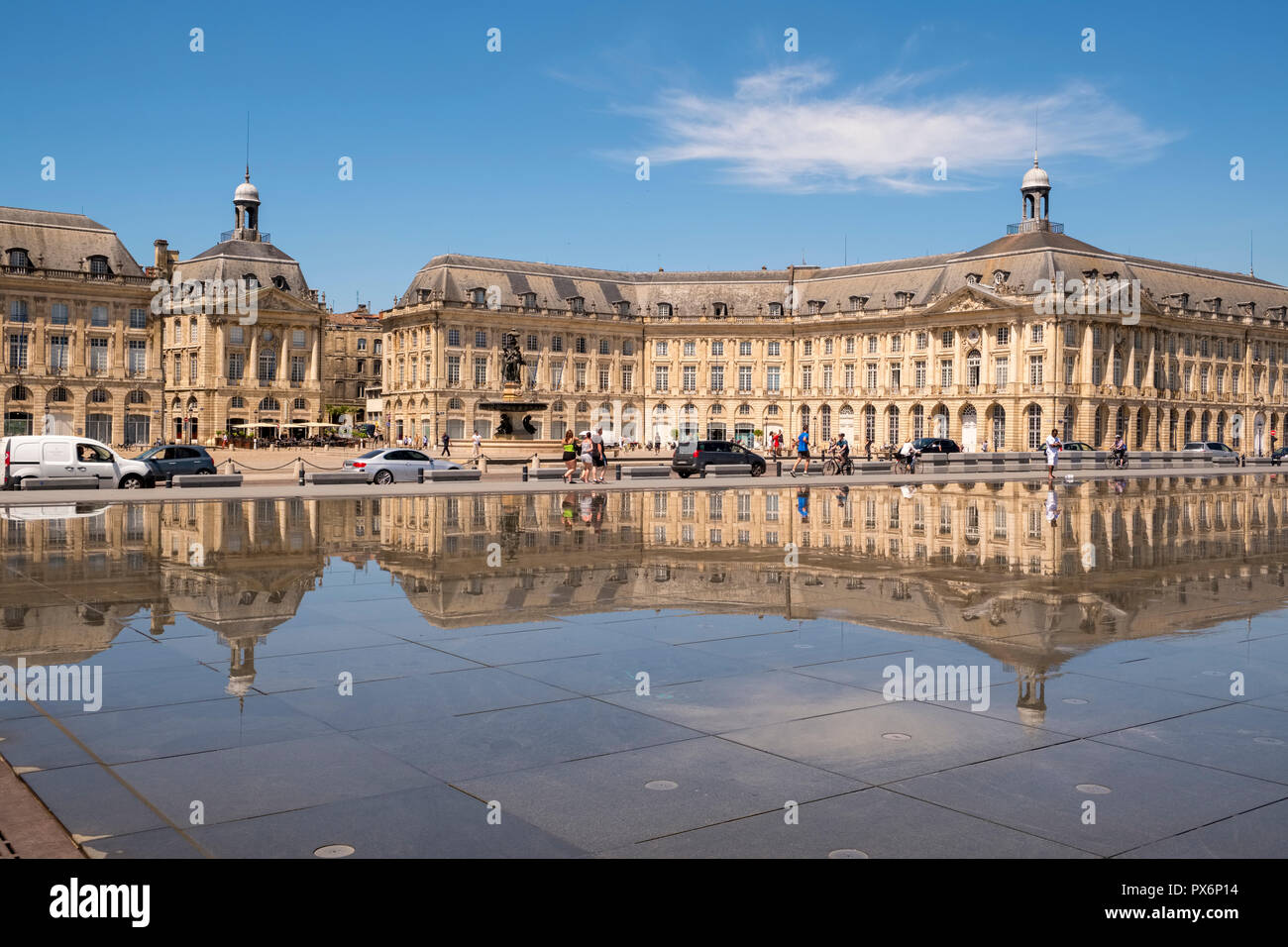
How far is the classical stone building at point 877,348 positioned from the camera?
304ft

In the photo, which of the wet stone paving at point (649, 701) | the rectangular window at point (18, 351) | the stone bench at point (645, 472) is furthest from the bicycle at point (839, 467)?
the rectangular window at point (18, 351)

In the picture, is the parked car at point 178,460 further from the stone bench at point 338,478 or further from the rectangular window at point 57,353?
→ the rectangular window at point 57,353

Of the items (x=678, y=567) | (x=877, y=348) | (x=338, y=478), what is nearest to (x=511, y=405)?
(x=338, y=478)

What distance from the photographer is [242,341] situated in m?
98.3

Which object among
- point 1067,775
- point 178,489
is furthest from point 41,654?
point 178,489

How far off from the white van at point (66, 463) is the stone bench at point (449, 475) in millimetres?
8772

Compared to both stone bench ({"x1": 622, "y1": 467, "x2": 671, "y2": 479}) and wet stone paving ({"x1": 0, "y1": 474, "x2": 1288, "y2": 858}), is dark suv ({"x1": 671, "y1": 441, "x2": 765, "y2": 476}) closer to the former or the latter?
stone bench ({"x1": 622, "y1": 467, "x2": 671, "y2": 479})

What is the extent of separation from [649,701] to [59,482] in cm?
3063

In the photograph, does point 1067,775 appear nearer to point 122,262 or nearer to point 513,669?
point 513,669

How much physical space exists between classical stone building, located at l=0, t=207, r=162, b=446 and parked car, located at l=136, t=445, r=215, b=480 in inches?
1813

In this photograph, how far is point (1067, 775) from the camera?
6387 millimetres

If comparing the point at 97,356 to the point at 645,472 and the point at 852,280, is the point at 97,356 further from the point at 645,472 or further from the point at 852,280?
the point at 852,280
